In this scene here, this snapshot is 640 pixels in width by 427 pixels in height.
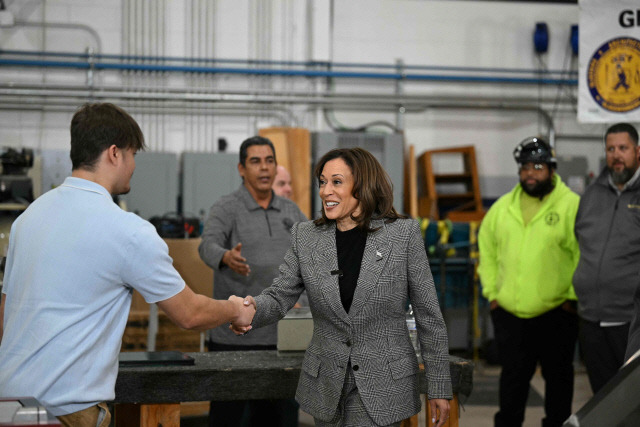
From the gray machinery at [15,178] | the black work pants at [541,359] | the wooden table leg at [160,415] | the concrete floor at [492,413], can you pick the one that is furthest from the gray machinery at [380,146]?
the wooden table leg at [160,415]

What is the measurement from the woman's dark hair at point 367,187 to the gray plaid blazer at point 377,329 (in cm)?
4

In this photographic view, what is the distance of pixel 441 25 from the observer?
23.4ft

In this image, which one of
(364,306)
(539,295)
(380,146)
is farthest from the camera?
(380,146)

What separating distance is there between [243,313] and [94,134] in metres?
0.71

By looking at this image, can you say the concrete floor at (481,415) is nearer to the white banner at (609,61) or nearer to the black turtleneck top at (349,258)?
the white banner at (609,61)

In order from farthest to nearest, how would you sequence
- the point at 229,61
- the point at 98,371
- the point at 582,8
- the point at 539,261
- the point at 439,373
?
the point at 229,61 → the point at 582,8 → the point at 539,261 → the point at 439,373 → the point at 98,371

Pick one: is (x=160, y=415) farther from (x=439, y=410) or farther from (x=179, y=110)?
(x=179, y=110)

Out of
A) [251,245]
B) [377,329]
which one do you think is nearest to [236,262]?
[251,245]

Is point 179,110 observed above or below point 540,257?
above

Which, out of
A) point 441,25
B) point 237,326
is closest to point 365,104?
point 441,25

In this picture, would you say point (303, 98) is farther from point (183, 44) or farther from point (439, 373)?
point (439, 373)

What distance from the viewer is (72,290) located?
1.67 meters

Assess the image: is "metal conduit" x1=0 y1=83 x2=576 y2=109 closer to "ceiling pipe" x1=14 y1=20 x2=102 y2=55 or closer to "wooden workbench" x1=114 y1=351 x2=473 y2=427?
"ceiling pipe" x1=14 y1=20 x2=102 y2=55

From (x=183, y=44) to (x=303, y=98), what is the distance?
4.15ft
